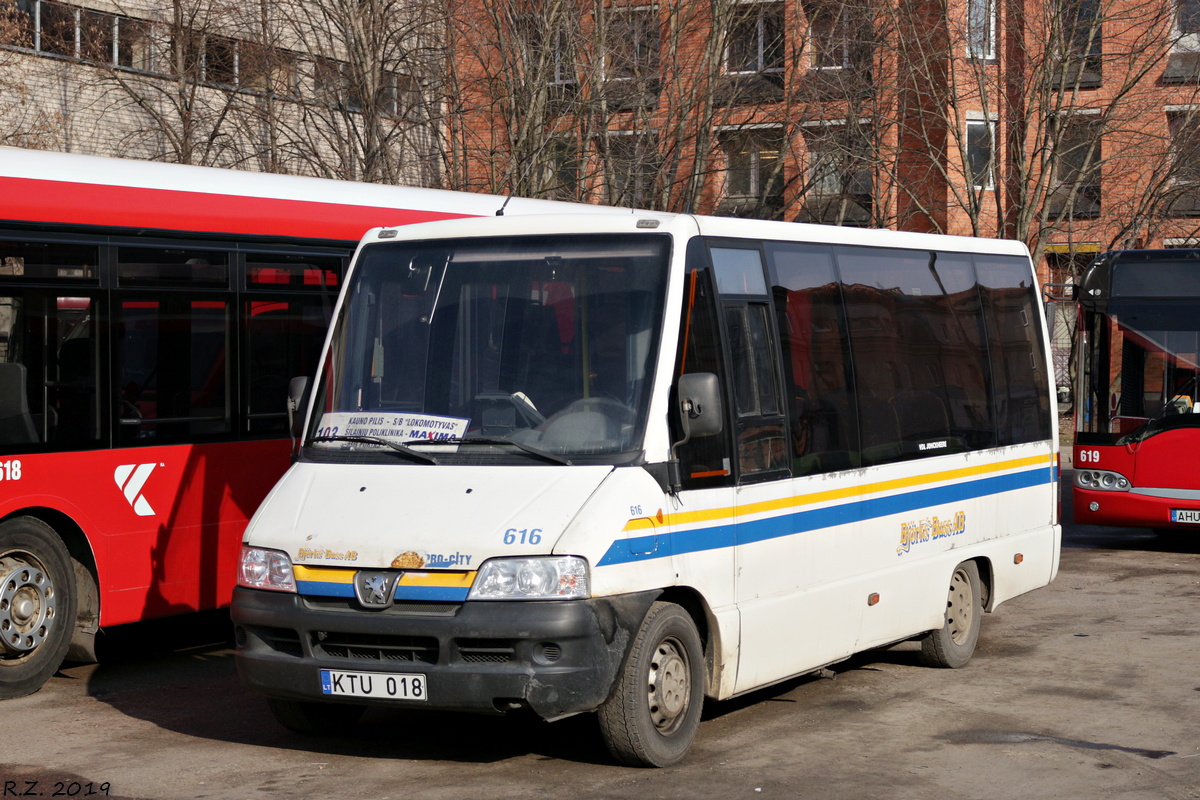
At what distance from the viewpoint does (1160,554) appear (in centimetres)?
1619

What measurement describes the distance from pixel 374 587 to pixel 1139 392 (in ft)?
35.8

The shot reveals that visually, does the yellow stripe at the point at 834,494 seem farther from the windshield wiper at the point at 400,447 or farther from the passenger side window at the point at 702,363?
the windshield wiper at the point at 400,447

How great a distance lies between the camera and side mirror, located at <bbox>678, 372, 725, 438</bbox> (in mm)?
6973

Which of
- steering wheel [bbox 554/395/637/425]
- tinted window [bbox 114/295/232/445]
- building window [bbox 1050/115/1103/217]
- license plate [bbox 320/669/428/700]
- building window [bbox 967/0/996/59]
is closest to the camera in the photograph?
license plate [bbox 320/669/428/700]

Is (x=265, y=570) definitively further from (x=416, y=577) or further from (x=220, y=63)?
(x=220, y=63)

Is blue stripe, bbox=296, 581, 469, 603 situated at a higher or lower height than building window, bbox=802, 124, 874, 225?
lower

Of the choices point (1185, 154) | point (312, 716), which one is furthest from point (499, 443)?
point (1185, 154)

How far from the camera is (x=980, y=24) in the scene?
1129 inches

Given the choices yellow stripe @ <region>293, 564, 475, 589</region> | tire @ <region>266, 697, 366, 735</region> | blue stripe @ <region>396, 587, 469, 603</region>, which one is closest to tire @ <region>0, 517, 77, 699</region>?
tire @ <region>266, 697, 366, 735</region>

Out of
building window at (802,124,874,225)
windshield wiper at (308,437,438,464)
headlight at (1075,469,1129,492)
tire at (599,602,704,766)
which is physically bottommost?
tire at (599,602,704,766)

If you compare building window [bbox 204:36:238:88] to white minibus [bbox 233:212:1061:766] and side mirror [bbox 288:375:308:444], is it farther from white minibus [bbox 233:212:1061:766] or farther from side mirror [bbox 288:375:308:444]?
white minibus [bbox 233:212:1061:766]

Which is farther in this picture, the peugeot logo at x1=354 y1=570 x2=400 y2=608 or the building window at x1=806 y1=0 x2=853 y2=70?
the building window at x1=806 y1=0 x2=853 y2=70

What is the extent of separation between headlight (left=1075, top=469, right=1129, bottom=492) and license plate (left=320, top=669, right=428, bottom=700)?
10947 millimetres

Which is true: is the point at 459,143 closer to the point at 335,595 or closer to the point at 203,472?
the point at 203,472
